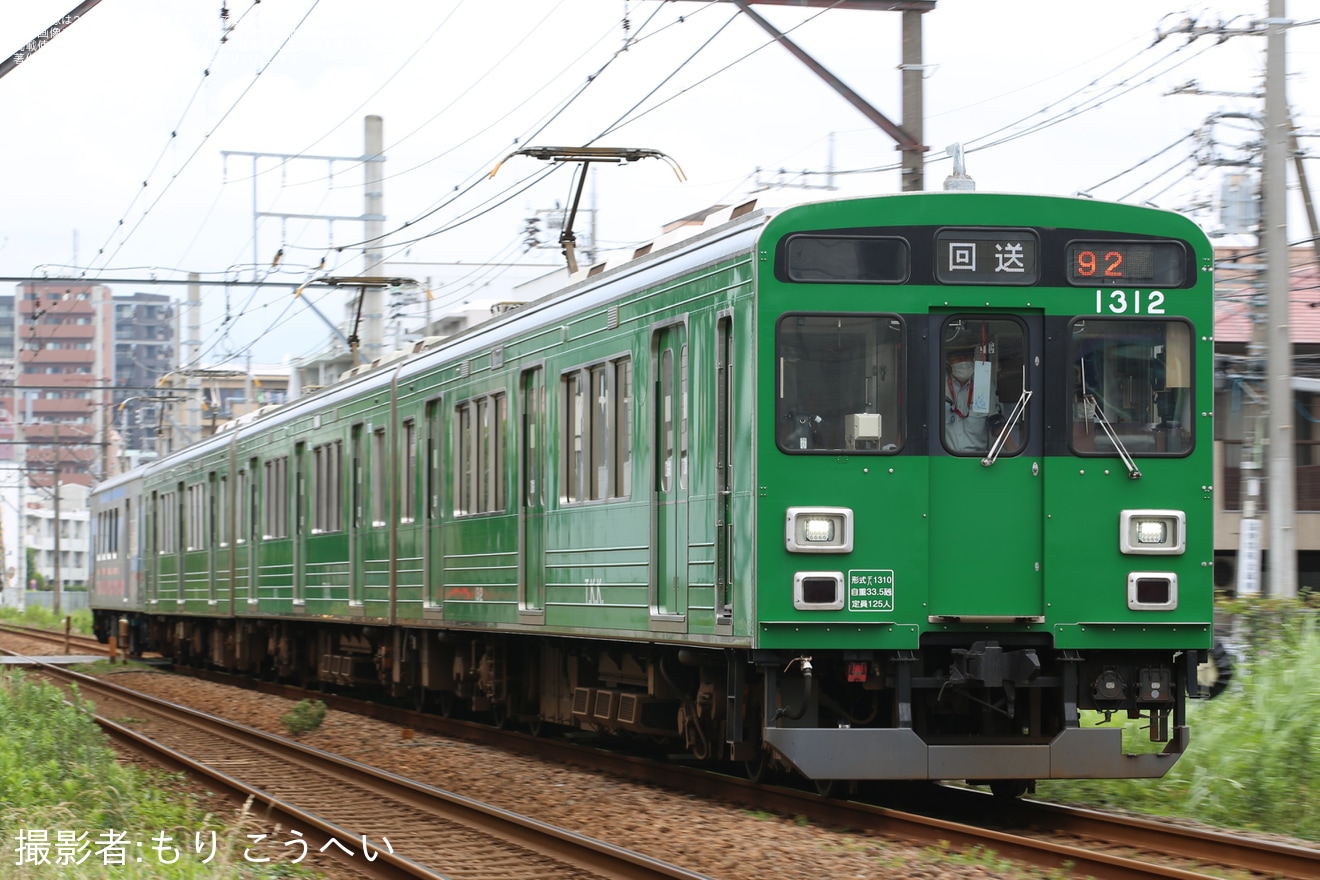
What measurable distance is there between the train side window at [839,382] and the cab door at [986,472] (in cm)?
22

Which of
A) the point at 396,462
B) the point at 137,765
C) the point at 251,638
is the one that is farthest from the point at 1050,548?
the point at 251,638

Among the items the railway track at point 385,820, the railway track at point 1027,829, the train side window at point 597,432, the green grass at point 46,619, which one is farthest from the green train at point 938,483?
the green grass at point 46,619

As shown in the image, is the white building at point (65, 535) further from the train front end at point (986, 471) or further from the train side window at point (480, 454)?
the train front end at point (986, 471)

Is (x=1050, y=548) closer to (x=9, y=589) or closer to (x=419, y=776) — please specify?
(x=419, y=776)

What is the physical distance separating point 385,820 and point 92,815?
158 centimetres

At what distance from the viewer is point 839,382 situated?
903cm

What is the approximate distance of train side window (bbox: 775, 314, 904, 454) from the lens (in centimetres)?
896

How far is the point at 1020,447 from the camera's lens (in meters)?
9.09

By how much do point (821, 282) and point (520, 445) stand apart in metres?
4.32

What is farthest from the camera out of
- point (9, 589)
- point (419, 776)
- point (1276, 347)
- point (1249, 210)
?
point (9, 589)

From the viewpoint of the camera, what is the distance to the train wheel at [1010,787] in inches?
376

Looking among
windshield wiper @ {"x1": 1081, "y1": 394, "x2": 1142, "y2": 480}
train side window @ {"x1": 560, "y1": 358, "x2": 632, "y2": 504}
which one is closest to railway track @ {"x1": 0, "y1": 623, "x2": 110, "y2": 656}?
train side window @ {"x1": 560, "y1": 358, "x2": 632, "y2": 504}

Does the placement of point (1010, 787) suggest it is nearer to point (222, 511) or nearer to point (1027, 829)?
point (1027, 829)

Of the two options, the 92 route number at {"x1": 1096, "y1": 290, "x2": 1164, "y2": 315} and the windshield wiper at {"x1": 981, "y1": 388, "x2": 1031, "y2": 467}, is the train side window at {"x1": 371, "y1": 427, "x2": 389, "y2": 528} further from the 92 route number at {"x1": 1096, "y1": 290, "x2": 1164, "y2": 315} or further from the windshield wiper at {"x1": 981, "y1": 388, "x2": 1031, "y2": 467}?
the 92 route number at {"x1": 1096, "y1": 290, "x2": 1164, "y2": 315}
